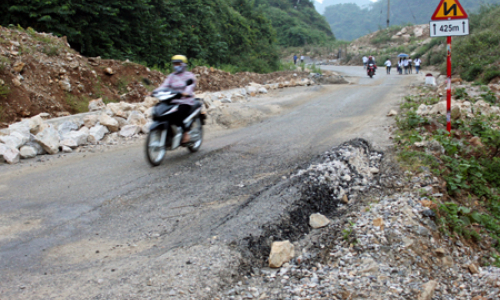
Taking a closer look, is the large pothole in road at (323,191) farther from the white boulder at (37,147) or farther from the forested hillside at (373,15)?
the forested hillside at (373,15)

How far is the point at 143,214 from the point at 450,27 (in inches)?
259

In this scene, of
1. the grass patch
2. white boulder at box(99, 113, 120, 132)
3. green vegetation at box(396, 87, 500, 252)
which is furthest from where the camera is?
the grass patch

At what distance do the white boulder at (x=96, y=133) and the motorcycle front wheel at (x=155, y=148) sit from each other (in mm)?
2906

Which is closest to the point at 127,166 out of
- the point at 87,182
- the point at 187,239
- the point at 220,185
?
the point at 87,182

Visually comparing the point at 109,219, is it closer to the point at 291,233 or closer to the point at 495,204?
the point at 291,233

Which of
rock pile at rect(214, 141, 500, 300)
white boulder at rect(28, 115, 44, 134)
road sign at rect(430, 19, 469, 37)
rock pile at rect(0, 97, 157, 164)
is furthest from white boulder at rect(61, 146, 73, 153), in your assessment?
road sign at rect(430, 19, 469, 37)

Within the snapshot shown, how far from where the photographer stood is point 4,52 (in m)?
11.4

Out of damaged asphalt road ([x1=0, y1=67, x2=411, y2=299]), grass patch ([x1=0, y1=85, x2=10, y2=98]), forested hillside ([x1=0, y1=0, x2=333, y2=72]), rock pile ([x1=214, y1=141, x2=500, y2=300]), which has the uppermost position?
forested hillside ([x1=0, y1=0, x2=333, y2=72])

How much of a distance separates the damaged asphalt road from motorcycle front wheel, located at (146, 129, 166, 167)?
14 centimetres

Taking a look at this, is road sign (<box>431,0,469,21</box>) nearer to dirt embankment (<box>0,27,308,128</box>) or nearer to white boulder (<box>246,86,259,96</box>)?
dirt embankment (<box>0,27,308,128</box>)

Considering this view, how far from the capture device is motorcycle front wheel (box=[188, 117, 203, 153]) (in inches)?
298

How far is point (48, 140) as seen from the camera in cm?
815

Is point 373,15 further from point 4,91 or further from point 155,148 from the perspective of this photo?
point 155,148

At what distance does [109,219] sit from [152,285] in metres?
1.63
